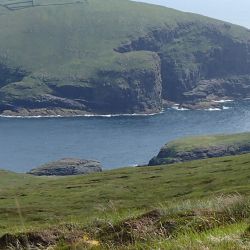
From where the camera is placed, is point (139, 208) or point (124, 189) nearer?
point (139, 208)

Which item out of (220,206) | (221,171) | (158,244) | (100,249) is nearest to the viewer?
(158,244)

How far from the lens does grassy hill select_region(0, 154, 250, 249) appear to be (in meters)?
13.3

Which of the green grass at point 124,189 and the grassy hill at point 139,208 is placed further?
the green grass at point 124,189

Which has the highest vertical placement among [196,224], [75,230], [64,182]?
[196,224]

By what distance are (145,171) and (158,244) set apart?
15399 centimetres

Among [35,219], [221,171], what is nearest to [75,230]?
[35,219]

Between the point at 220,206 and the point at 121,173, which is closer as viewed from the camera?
the point at 220,206

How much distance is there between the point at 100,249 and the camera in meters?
13.4

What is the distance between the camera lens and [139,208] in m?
40.6

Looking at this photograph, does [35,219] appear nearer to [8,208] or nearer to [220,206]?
[8,208]

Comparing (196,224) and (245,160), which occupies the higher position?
(196,224)

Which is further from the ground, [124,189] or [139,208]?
[139,208]

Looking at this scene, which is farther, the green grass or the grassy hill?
the green grass

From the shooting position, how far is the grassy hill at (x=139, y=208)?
43.7 ft
